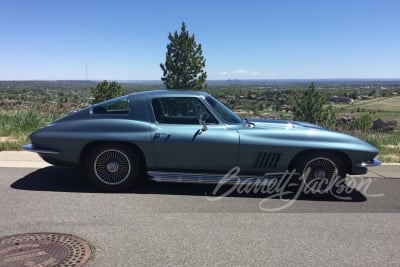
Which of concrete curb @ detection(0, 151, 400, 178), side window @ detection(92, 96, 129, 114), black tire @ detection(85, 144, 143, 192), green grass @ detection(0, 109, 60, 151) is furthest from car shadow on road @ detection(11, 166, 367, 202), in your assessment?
green grass @ detection(0, 109, 60, 151)

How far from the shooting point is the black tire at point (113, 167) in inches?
209

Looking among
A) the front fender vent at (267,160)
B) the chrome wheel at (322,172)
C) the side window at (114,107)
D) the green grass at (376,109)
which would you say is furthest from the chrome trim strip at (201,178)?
the green grass at (376,109)

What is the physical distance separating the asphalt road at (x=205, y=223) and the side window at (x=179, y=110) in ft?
3.02

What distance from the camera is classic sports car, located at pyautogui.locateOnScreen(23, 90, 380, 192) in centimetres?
521

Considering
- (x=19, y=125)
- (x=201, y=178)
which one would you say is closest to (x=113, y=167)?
(x=201, y=178)

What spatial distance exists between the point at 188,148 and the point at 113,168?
1020 millimetres

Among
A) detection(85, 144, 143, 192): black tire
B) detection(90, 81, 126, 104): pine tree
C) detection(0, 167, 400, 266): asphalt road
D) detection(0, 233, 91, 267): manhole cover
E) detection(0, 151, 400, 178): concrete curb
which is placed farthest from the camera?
detection(90, 81, 126, 104): pine tree

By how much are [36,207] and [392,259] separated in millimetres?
3661

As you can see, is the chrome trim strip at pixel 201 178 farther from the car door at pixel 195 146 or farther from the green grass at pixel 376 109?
the green grass at pixel 376 109

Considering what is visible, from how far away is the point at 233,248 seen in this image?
144 inches

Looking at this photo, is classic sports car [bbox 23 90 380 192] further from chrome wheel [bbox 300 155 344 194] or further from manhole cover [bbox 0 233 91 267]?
manhole cover [bbox 0 233 91 267]

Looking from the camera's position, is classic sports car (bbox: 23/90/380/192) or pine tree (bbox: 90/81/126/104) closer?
classic sports car (bbox: 23/90/380/192)

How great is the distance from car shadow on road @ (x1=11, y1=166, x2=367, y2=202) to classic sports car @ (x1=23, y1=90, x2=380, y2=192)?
201mm

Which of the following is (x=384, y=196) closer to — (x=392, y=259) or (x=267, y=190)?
(x=267, y=190)
